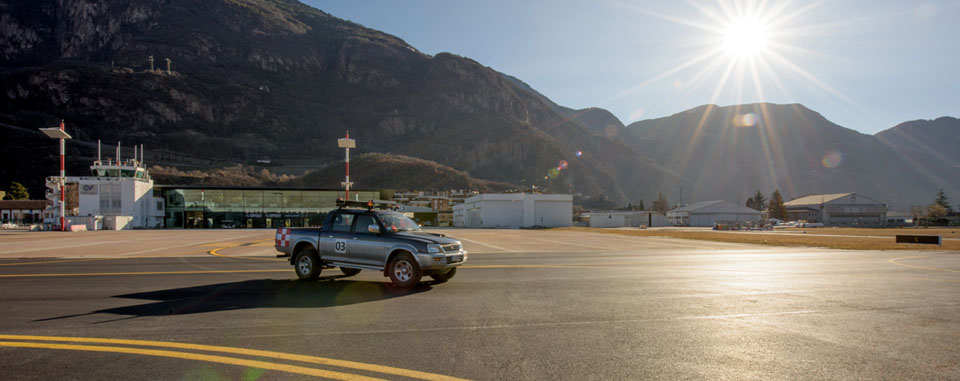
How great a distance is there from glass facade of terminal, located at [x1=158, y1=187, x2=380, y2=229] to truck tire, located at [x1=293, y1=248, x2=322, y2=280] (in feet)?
262

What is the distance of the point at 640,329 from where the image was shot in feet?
22.9

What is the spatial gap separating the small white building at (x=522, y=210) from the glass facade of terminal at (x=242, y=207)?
977 inches

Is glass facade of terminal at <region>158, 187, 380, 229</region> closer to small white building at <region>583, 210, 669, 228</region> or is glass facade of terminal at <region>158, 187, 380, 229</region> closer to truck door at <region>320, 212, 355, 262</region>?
small white building at <region>583, 210, 669, 228</region>

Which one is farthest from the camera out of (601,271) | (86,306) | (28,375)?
(601,271)

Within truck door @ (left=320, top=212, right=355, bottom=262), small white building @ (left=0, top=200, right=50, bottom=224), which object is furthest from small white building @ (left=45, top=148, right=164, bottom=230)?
truck door @ (left=320, top=212, right=355, bottom=262)

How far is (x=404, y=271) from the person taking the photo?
11.2m

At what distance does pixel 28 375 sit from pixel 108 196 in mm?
95730

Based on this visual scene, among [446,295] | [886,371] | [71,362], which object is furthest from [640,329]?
[71,362]

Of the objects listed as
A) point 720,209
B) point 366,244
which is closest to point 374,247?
point 366,244

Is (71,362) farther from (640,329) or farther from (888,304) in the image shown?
(888,304)

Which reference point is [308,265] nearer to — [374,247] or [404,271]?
[374,247]

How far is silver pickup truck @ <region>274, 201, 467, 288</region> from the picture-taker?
11.1 meters

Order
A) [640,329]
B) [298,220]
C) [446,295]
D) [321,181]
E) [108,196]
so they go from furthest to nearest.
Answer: [321,181]
[298,220]
[108,196]
[446,295]
[640,329]

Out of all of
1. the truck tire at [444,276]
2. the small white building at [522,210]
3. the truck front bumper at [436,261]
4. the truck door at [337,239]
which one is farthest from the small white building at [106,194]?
the truck front bumper at [436,261]
